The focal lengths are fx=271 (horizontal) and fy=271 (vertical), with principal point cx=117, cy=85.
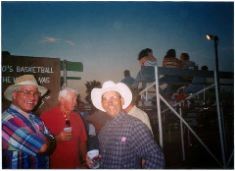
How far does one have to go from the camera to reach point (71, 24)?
3.12 meters

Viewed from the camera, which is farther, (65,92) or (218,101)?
(218,101)

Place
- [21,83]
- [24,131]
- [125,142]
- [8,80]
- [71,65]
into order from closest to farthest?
[125,142] < [24,131] < [21,83] < [8,80] < [71,65]

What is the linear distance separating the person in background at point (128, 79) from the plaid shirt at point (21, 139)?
0.97m

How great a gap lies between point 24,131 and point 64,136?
42cm

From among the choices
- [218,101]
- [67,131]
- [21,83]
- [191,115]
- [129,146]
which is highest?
[21,83]

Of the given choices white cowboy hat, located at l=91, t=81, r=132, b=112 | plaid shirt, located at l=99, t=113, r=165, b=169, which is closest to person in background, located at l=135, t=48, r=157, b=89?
white cowboy hat, located at l=91, t=81, r=132, b=112

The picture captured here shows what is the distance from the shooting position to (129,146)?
2227mm

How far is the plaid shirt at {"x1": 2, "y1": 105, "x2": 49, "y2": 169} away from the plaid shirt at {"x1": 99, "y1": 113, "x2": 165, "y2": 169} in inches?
27.8

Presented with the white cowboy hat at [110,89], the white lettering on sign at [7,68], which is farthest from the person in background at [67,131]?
the white lettering on sign at [7,68]

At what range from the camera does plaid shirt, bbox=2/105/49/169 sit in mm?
2584

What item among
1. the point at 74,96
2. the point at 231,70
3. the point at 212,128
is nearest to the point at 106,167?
the point at 74,96

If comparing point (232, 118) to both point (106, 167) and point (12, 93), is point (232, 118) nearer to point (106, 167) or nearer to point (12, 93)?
point (106, 167)

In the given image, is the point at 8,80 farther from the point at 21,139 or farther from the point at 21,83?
the point at 21,139

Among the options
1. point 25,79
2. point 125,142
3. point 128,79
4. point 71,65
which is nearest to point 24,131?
point 25,79
